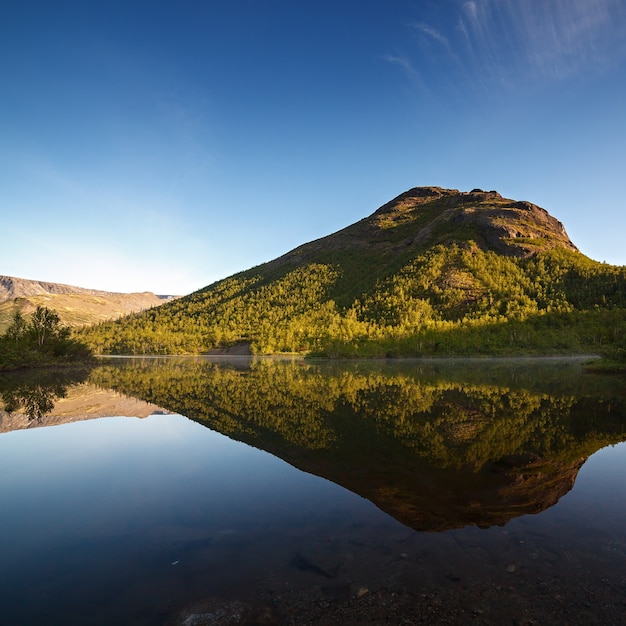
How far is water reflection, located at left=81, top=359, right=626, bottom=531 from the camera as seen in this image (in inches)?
518

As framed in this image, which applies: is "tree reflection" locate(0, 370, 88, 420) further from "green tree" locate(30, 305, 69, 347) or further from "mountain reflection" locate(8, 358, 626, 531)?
"green tree" locate(30, 305, 69, 347)

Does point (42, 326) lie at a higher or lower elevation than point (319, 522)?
higher

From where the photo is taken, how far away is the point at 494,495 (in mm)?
13211

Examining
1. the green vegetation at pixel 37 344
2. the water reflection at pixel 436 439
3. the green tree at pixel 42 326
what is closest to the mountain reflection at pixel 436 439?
the water reflection at pixel 436 439

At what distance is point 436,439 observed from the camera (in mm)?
20828

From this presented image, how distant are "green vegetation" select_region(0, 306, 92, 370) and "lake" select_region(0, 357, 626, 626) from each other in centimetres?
6749

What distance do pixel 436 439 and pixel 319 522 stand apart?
437 inches

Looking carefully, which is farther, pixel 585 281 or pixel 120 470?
pixel 585 281

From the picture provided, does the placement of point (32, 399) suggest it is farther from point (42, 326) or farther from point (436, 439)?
point (42, 326)

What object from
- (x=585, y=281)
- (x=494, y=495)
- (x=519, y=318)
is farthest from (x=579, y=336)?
(x=494, y=495)

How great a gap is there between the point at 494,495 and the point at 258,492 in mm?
8312

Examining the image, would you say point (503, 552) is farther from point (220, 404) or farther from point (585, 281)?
point (585, 281)

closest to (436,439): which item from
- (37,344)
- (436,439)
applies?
(436,439)

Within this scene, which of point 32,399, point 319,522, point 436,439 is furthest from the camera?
point 32,399
